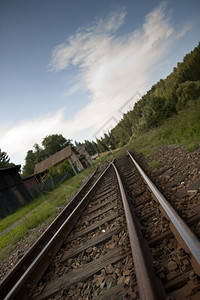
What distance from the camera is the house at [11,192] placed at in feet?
60.9

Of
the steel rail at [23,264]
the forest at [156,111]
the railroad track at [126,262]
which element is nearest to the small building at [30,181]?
the forest at [156,111]

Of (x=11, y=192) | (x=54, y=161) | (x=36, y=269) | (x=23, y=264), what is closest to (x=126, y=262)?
(x=36, y=269)

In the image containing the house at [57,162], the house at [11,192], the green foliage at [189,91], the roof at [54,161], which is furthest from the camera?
the green foliage at [189,91]

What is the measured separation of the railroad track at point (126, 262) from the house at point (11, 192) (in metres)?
17.8

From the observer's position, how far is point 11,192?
2006 cm

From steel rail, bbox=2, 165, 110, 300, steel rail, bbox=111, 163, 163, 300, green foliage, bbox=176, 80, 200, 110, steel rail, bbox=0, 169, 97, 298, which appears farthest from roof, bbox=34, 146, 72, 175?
steel rail, bbox=111, 163, 163, 300

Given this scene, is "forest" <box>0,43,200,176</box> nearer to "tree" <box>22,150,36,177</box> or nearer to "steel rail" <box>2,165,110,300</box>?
"tree" <box>22,150,36,177</box>

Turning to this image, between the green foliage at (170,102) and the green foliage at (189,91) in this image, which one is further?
the green foliage at (189,91)

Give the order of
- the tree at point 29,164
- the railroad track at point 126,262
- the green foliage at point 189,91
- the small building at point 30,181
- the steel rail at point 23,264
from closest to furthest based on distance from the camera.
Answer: the railroad track at point 126,262 < the steel rail at point 23,264 < the small building at point 30,181 < the green foliage at point 189,91 < the tree at point 29,164

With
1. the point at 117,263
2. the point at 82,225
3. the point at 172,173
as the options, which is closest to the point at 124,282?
the point at 117,263

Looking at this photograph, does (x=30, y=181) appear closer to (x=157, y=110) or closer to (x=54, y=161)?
(x=54, y=161)

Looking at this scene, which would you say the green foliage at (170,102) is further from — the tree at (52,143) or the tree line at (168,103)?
the tree at (52,143)

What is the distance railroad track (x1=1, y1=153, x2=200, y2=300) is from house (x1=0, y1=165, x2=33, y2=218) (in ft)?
58.3

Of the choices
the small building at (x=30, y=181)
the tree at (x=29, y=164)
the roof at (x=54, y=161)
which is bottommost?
the small building at (x=30, y=181)
